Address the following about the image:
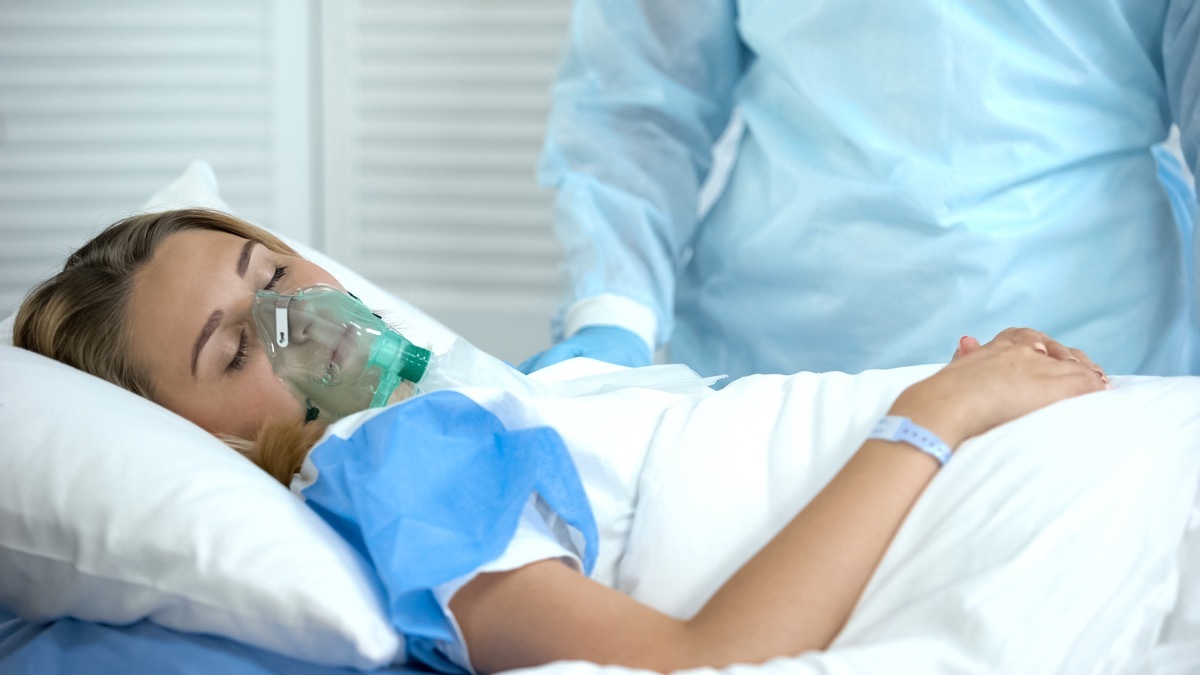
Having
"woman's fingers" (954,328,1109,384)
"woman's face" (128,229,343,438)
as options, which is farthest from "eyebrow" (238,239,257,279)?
"woman's fingers" (954,328,1109,384)

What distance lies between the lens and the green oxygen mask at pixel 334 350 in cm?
111

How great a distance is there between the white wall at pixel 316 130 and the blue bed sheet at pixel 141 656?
5.68 feet

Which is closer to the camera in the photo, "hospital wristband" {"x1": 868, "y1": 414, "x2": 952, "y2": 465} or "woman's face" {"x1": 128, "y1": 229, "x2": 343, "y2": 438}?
"hospital wristband" {"x1": 868, "y1": 414, "x2": 952, "y2": 465}

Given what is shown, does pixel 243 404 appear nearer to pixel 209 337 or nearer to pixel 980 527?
pixel 209 337

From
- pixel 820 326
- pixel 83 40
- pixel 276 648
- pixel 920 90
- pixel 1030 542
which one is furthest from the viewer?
pixel 83 40

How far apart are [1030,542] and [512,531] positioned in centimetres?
38

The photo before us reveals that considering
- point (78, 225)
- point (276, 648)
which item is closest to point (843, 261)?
point (276, 648)

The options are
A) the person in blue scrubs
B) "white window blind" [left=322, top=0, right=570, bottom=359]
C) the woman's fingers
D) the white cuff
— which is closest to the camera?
the woman's fingers

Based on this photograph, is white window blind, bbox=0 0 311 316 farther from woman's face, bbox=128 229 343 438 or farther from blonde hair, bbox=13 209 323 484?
woman's face, bbox=128 229 343 438

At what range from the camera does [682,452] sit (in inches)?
38.1

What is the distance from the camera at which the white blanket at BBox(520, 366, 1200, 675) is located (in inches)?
29.1

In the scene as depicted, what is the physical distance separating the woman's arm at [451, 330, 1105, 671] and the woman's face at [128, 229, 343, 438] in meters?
0.40

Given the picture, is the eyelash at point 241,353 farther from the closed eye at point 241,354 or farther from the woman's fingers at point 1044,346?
the woman's fingers at point 1044,346

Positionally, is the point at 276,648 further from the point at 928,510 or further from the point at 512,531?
the point at 928,510
